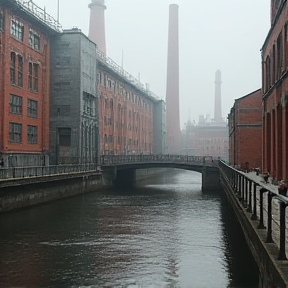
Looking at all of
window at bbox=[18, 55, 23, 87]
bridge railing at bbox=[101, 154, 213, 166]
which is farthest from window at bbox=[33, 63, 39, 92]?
bridge railing at bbox=[101, 154, 213, 166]

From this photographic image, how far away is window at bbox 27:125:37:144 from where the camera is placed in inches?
1670

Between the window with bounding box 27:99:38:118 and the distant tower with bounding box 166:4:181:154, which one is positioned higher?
the distant tower with bounding box 166:4:181:154

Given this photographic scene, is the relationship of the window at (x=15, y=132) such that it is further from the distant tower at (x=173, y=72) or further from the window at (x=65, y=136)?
the distant tower at (x=173, y=72)

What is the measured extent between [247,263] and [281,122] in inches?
478

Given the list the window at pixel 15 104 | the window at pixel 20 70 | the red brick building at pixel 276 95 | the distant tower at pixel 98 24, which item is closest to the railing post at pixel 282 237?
the red brick building at pixel 276 95

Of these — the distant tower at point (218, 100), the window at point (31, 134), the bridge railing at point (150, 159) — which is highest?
the distant tower at point (218, 100)

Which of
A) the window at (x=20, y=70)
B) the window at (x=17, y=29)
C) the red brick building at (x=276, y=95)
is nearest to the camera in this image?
the red brick building at (x=276, y=95)

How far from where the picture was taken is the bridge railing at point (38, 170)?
1161 inches

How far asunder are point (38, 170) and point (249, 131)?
19526 mm

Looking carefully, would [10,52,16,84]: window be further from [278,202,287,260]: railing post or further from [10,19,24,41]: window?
[278,202,287,260]: railing post

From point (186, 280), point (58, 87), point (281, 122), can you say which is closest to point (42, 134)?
point (58, 87)

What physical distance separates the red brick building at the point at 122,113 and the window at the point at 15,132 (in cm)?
2053

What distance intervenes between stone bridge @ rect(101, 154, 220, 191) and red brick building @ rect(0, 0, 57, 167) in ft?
35.3

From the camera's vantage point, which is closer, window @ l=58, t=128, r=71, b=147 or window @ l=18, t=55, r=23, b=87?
window @ l=18, t=55, r=23, b=87
